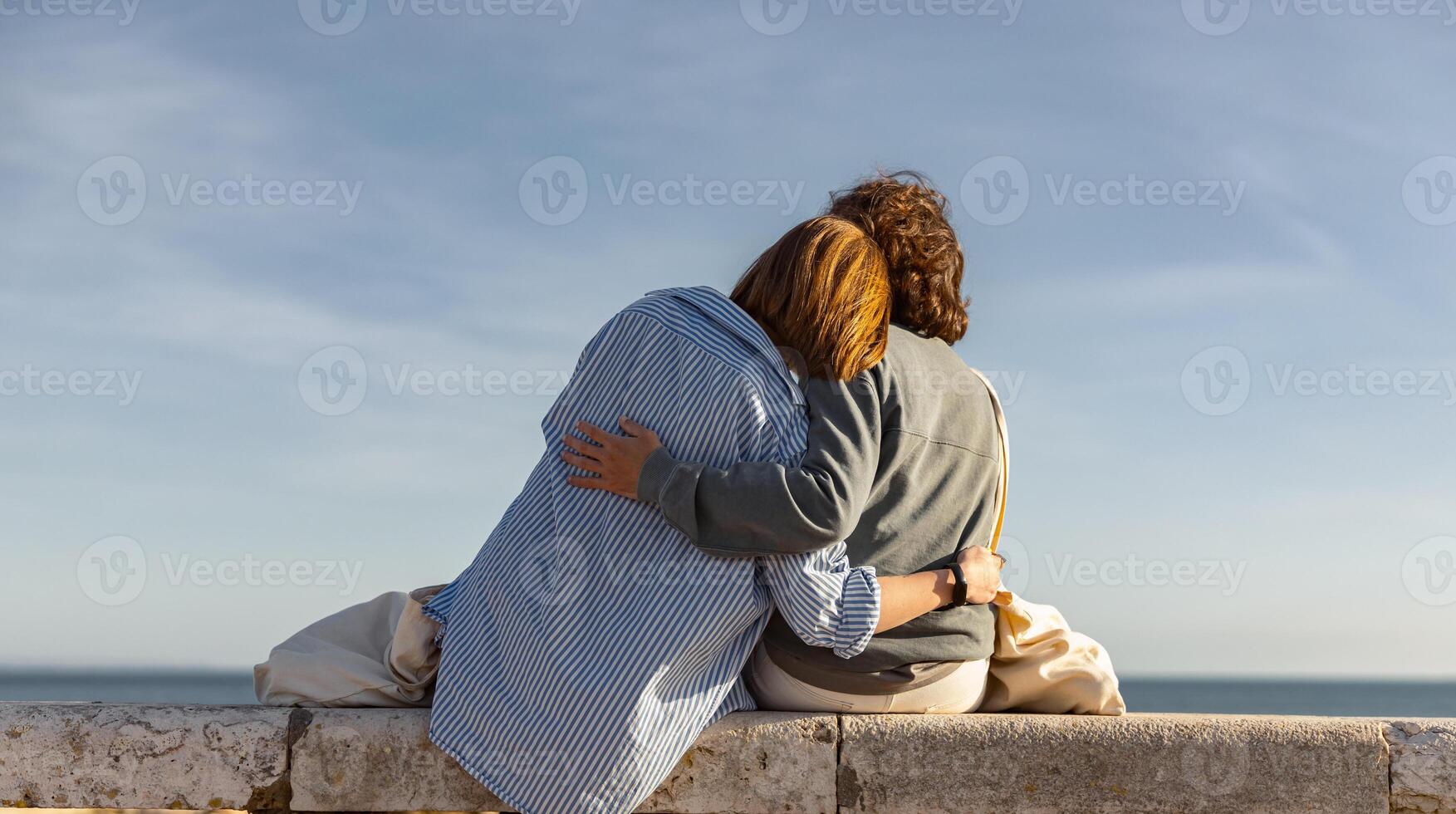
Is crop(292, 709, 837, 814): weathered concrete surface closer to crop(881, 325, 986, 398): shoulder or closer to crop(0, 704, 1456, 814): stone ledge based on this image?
crop(0, 704, 1456, 814): stone ledge

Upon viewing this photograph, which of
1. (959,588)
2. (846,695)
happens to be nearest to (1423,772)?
(959,588)

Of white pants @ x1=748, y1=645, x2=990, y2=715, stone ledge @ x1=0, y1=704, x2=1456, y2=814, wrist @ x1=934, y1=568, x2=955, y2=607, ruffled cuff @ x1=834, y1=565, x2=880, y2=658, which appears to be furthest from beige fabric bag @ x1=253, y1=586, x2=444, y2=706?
wrist @ x1=934, y1=568, x2=955, y2=607

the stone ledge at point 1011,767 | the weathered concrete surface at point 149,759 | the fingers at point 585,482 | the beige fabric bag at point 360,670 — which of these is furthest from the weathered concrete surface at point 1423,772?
the weathered concrete surface at point 149,759

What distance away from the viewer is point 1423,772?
2.47 meters

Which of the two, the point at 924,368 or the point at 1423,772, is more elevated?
the point at 924,368

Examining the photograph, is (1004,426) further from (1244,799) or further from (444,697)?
(444,697)

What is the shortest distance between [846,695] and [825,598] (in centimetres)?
34

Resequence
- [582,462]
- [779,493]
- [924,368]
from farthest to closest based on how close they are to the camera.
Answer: [924,368] → [582,462] → [779,493]

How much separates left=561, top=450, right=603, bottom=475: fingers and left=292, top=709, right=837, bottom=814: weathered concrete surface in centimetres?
62

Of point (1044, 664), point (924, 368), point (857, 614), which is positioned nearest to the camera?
point (857, 614)

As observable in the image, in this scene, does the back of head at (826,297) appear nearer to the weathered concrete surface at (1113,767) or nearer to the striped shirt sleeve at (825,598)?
the striped shirt sleeve at (825,598)

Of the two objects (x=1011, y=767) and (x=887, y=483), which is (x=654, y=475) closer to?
(x=887, y=483)

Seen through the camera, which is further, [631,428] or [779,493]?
[631,428]

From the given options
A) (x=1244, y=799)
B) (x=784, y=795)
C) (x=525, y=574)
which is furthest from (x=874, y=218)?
(x=1244, y=799)
